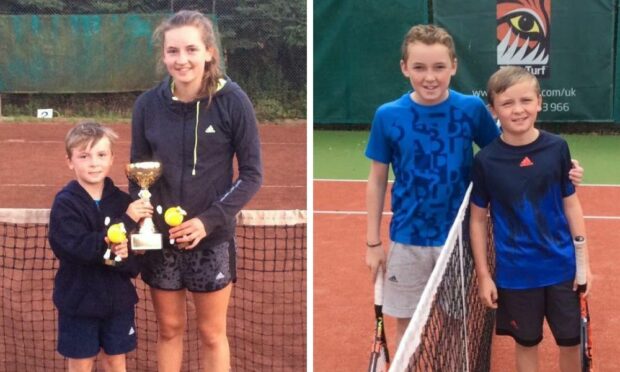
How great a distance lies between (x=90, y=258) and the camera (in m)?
2.34

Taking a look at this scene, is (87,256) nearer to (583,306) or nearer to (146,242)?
(146,242)

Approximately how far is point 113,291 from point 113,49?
909 centimetres

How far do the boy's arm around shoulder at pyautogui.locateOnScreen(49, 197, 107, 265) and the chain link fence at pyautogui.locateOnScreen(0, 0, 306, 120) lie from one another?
26.1 feet

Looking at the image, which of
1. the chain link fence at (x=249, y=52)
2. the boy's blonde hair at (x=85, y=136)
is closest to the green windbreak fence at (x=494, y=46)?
the chain link fence at (x=249, y=52)

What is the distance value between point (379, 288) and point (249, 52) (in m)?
8.31

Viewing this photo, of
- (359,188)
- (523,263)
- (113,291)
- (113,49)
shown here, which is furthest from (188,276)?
(113,49)

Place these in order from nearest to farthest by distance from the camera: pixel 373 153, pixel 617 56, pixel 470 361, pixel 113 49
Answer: pixel 373 153 < pixel 470 361 < pixel 617 56 < pixel 113 49

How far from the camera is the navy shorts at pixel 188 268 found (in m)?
2.38

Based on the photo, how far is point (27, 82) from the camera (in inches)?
445

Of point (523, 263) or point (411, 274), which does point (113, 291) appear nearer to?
point (411, 274)

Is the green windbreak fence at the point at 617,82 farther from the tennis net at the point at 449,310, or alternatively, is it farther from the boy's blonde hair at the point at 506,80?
the boy's blonde hair at the point at 506,80

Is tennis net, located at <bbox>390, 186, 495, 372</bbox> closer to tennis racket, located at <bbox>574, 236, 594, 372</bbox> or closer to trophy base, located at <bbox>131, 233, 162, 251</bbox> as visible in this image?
tennis racket, located at <bbox>574, 236, 594, 372</bbox>

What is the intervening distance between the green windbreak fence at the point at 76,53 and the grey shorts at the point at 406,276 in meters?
8.63

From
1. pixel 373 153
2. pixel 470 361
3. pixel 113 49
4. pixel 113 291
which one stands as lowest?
pixel 470 361
